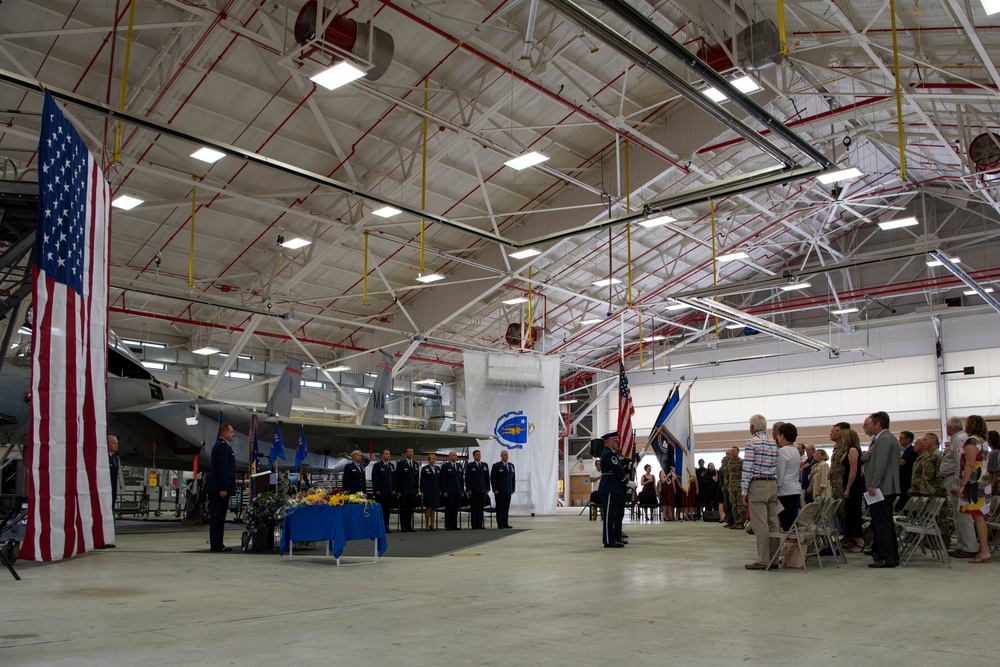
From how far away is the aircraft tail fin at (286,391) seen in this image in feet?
46.8

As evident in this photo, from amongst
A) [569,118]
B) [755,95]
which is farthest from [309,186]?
[755,95]

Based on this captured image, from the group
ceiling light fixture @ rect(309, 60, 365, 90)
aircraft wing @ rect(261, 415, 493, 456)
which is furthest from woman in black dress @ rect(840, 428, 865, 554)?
aircraft wing @ rect(261, 415, 493, 456)

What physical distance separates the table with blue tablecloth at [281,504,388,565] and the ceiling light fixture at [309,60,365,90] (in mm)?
5780

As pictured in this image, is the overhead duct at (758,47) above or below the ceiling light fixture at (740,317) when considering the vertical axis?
above

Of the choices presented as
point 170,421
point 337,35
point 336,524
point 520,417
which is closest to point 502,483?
point 520,417

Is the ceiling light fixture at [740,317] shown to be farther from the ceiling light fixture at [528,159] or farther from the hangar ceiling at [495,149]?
the ceiling light fixture at [528,159]

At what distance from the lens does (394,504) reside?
13641mm

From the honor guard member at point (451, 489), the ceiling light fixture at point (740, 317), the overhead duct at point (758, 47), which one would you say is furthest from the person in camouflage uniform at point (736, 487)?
the overhead duct at point (758, 47)

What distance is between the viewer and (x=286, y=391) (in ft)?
47.4

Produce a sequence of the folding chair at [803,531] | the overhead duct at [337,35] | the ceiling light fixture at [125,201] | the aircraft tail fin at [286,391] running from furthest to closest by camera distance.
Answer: the aircraft tail fin at [286,391]
the ceiling light fixture at [125,201]
the overhead duct at [337,35]
the folding chair at [803,531]

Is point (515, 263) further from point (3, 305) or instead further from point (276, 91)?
point (3, 305)

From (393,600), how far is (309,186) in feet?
41.8

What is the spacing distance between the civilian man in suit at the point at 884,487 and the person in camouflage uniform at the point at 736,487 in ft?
19.0

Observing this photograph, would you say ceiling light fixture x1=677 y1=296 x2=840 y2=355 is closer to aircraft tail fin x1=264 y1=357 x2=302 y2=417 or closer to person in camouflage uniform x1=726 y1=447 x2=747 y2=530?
person in camouflage uniform x1=726 y1=447 x2=747 y2=530
